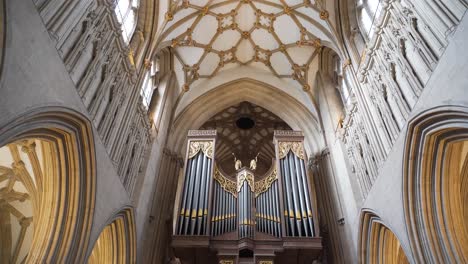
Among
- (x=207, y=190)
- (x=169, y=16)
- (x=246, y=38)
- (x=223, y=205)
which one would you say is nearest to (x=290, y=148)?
(x=223, y=205)

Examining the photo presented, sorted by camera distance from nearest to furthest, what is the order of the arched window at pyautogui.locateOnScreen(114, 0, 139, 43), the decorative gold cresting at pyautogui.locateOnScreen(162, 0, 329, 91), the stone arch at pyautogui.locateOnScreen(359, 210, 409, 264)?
the stone arch at pyautogui.locateOnScreen(359, 210, 409, 264)
the arched window at pyautogui.locateOnScreen(114, 0, 139, 43)
the decorative gold cresting at pyautogui.locateOnScreen(162, 0, 329, 91)

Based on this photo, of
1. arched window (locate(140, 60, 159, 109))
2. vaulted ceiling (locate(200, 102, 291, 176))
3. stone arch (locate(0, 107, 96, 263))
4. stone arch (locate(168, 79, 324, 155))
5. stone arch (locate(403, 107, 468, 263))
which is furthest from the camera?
vaulted ceiling (locate(200, 102, 291, 176))

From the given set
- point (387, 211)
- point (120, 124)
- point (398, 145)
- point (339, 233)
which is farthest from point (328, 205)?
point (120, 124)

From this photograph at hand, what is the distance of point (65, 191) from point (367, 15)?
8.29m

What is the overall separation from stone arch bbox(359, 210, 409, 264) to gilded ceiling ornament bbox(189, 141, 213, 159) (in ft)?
16.5

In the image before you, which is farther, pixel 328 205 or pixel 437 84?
pixel 328 205

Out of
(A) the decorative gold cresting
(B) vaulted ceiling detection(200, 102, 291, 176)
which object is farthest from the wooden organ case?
(B) vaulted ceiling detection(200, 102, 291, 176)

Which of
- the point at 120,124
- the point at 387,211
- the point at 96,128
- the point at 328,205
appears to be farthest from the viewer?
the point at 328,205

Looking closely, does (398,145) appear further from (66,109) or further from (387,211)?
(66,109)

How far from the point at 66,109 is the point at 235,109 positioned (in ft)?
36.0

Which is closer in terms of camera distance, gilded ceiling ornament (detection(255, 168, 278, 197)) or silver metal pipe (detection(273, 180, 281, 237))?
silver metal pipe (detection(273, 180, 281, 237))

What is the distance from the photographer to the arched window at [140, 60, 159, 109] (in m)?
11.1

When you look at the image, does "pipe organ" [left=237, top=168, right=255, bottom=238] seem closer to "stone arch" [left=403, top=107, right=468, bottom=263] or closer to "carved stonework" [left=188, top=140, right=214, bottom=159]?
"carved stonework" [left=188, top=140, right=214, bottom=159]

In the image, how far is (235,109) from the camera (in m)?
16.5
